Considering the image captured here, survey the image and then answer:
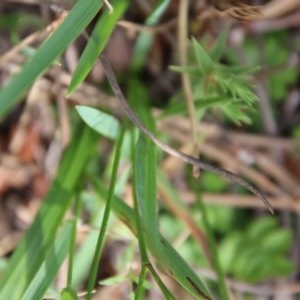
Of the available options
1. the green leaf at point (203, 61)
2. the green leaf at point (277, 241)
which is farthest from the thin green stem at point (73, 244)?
the green leaf at point (277, 241)

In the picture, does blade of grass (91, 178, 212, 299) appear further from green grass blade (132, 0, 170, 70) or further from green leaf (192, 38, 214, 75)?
green grass blade (132, 0, 170, 70)

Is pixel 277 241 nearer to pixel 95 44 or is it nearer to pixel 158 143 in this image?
pixel 158 143

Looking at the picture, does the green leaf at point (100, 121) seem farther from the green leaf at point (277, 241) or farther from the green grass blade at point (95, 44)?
the green leaf at point (277, 241)

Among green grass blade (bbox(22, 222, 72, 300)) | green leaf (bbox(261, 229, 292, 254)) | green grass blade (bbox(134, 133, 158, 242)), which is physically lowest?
green leaf (bbox(261, 229, 292, 254))

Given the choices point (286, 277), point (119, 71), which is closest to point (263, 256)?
point (286, 277)

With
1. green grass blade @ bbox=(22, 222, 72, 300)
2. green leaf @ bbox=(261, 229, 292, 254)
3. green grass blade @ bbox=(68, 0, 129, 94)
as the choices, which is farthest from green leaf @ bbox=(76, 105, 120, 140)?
green leaf @ bbox=(261, 229, 292, 254)
